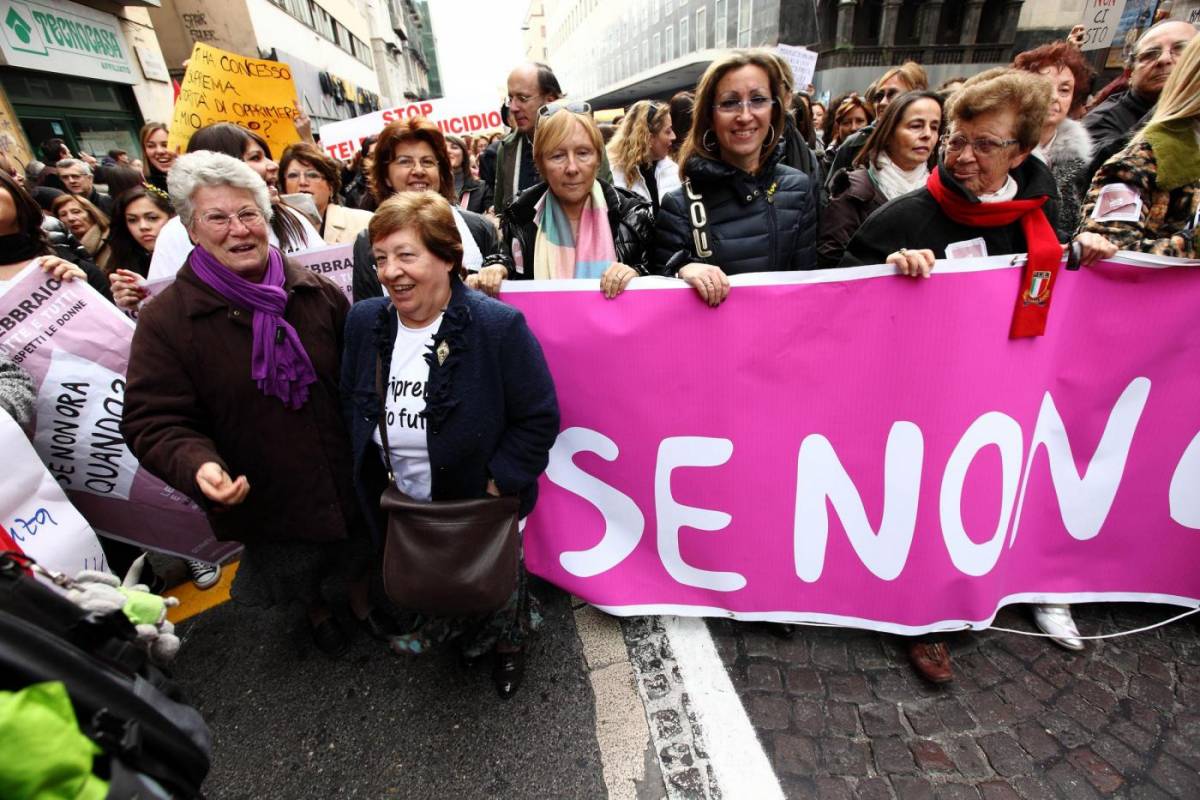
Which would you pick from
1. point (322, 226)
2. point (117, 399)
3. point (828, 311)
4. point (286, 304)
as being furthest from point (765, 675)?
point (322, 226)

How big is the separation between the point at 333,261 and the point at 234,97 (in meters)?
4.10

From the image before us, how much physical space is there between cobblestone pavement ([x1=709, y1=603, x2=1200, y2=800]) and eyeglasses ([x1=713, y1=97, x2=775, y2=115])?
2187 millimetres

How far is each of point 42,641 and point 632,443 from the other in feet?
5.85

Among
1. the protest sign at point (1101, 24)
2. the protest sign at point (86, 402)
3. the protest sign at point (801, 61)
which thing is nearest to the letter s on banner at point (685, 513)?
the protest sign at point (86, 402)

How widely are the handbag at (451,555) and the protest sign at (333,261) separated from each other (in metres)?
1.25

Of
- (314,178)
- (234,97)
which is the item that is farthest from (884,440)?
(234,97)

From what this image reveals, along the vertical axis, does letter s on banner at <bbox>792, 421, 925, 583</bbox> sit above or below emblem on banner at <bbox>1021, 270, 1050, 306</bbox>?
below

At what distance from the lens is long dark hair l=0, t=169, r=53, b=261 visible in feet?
8.07

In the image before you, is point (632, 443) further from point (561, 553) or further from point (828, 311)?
point (828, 311)

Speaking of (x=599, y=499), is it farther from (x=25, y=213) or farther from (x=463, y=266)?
(x=25, y=213)

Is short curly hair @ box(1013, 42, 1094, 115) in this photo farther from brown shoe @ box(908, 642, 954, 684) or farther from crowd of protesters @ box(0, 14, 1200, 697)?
brown shoe @ box(908, 642, 954, 684)

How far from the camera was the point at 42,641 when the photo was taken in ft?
2.89

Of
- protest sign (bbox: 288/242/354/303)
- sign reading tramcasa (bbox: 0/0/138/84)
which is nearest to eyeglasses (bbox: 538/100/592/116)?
protest sign (bbox: 288/242/354/303)

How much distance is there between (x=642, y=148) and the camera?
15.5ft
